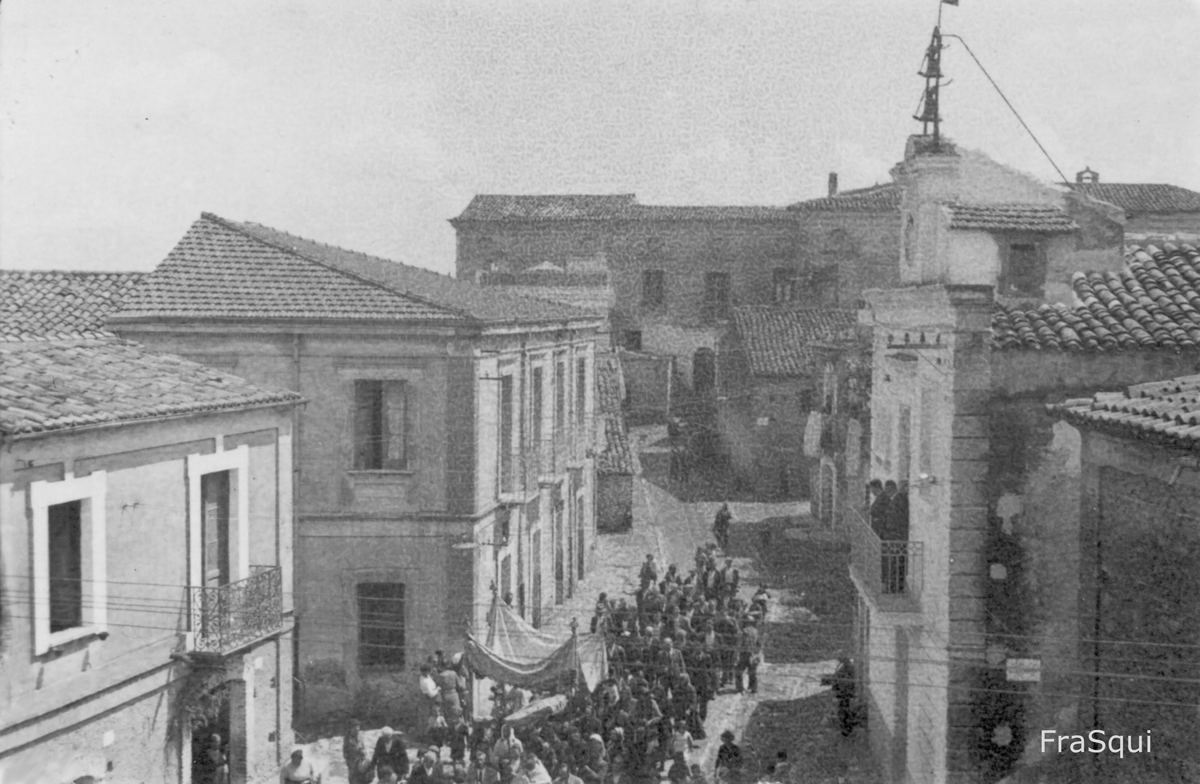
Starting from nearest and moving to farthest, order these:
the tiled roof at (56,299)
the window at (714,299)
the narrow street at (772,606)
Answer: the narrow street at (772,606), the tiled roof at (56,299), the window at (714,299)

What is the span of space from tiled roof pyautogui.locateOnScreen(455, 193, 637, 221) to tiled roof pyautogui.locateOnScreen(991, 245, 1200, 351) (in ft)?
22.4

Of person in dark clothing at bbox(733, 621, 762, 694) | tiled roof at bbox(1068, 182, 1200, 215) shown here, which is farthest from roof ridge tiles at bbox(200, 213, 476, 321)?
tiled roof at bbox(1068, 182, 1200, 215)

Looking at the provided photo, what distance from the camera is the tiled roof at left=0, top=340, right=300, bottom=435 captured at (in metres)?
10.6

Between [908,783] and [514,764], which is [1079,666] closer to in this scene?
[908,783]

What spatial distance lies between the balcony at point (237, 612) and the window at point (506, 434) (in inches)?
215

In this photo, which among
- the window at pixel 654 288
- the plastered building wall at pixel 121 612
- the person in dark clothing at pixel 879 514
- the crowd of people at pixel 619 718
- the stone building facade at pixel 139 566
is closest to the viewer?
the plastered building wall at pixel 121 612

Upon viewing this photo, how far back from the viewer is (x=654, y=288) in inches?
987

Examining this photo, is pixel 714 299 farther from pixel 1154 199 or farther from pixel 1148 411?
pixel 1148 411

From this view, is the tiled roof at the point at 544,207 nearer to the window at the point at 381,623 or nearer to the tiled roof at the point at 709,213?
the tiled roof at the point at 709,213

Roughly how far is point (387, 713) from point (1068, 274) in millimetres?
10753

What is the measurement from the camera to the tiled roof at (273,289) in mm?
16578

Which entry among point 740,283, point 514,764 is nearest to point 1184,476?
point 514,764

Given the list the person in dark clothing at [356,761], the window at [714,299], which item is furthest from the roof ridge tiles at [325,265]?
the window at [714,299]

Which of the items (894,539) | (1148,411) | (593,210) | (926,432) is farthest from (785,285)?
(1148,411)
